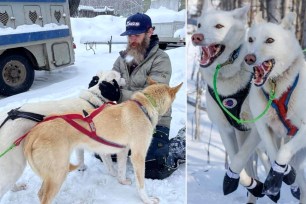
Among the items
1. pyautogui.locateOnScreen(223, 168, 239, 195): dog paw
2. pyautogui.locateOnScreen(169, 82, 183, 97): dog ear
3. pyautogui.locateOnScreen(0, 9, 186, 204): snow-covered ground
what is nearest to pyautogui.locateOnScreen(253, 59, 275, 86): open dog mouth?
pyautogui.locateOnScreen(223, 168, 239, 195): dog paw

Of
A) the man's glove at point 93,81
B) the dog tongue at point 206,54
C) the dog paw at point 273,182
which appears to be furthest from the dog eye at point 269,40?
the man's glove at point 93,81

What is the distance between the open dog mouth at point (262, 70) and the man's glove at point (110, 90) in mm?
983

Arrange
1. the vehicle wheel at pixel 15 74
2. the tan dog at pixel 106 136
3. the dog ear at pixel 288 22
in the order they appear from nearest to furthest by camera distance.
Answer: the dog ear at pixel 288 22 < the tan dog at pixel 106 136 < the vehicle wheel at pixel 15 74

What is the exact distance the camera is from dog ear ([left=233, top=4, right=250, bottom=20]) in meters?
0.63

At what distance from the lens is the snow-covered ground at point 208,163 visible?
2.60ft

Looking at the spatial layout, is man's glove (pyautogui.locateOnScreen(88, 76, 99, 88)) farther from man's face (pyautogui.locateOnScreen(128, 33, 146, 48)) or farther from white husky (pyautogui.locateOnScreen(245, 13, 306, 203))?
white husky (pyautogui.locateOnScreen(245, 13, 306, 203))

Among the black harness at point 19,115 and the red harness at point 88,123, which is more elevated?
the black harness at point 19,115

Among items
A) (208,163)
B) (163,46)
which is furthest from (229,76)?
(163,46)

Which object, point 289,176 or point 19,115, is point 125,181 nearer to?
point 19,115

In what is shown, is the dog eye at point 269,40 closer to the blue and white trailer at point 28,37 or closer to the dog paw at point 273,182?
the dog paw at point 273,182

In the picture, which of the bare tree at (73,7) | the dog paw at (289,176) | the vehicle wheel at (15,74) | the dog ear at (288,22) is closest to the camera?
the dog ear at (288,22)

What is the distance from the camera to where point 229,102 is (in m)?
0.74

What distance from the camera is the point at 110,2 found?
1346mm

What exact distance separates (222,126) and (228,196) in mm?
171
